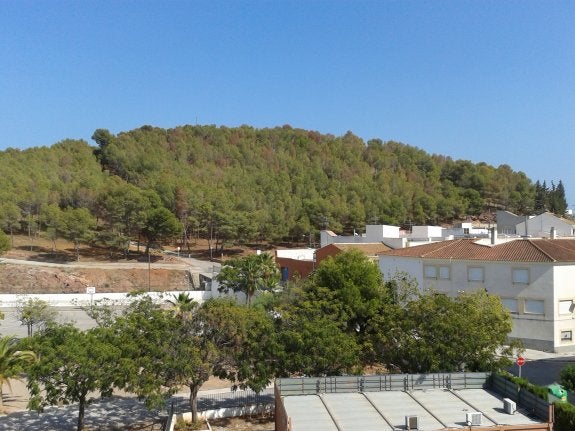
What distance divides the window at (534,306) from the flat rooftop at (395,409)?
57.5ft

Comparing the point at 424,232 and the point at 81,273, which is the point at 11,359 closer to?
the point at 81,273

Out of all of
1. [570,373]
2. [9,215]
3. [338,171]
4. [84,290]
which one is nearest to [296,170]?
[338,171]

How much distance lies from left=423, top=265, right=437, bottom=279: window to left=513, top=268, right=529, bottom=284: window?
6.01 m

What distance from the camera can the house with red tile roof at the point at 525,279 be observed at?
35562mm

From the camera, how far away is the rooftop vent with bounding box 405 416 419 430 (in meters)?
17.2

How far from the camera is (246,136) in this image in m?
179

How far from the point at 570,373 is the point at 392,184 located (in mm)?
116556

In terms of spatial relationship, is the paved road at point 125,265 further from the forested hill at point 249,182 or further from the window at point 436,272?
the window at point 436,272

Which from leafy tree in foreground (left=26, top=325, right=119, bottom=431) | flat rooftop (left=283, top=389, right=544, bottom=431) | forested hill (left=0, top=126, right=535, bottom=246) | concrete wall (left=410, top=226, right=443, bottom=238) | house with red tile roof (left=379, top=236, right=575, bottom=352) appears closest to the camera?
flat rooftop (left=283, top=389, right=544, bottom=431)

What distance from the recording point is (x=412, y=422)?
17281mm

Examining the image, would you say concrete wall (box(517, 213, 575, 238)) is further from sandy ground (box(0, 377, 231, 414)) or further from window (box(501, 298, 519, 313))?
sandy ground (box(0, 377, 231, 414))

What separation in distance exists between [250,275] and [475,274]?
1839cm

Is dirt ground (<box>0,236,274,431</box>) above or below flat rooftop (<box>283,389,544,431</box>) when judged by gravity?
above

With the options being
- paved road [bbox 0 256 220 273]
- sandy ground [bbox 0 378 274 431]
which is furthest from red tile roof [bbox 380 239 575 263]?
paved road [bbox 0 256 220 273]
